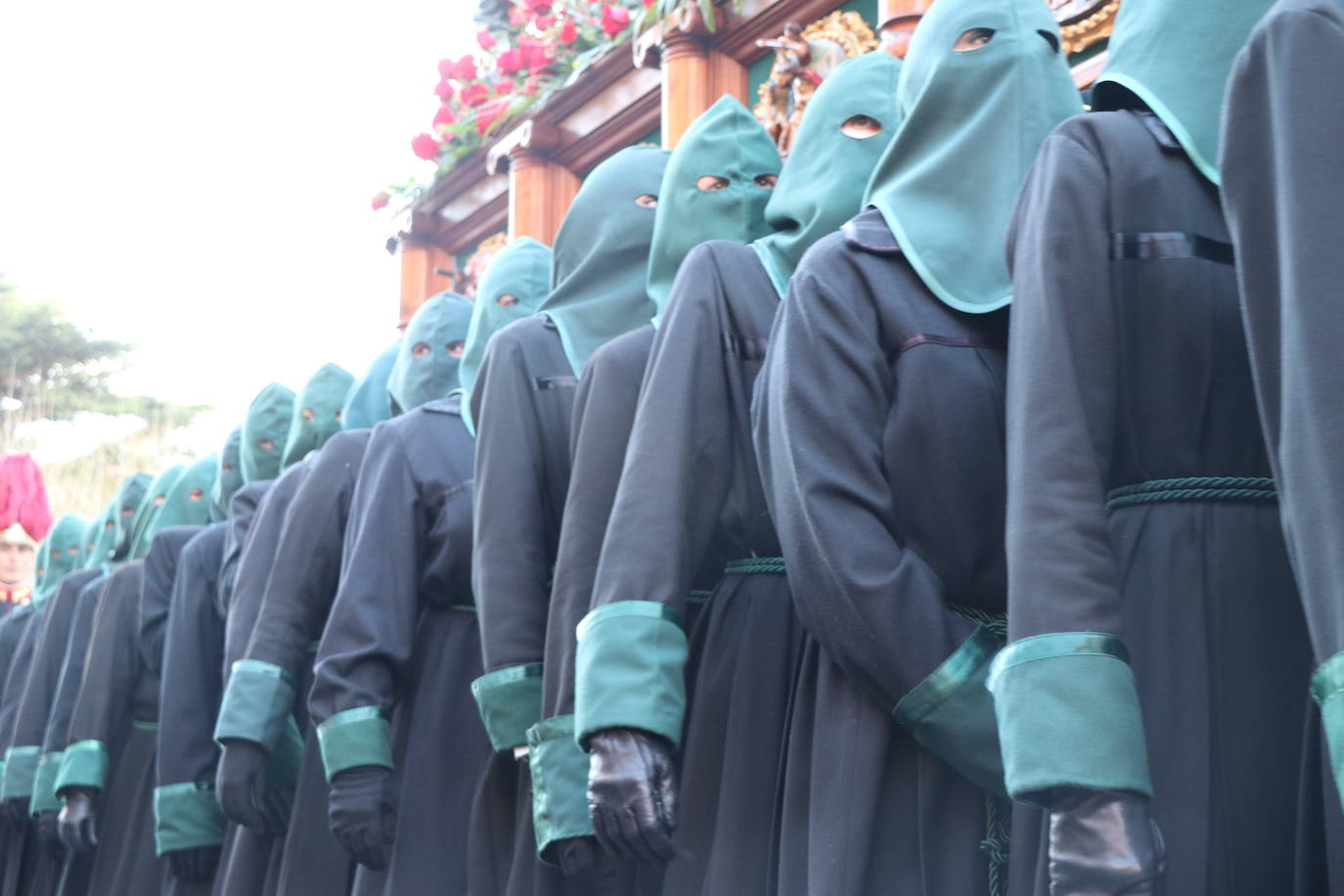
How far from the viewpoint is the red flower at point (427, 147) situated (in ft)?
23.5

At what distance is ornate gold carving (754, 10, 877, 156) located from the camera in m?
4.96

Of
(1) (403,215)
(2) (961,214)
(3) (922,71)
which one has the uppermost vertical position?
(1) (403,215)

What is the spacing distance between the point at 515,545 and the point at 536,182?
9.96 ft

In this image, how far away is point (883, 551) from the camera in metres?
2.50

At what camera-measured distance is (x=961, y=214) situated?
274 cm

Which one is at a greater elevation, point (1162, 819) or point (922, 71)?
point (922, 71)

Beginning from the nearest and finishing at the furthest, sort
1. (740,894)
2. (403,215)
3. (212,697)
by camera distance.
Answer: (740,894), (212,697), (403,215)

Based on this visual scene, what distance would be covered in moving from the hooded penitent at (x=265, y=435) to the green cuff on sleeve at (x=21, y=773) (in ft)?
5.07

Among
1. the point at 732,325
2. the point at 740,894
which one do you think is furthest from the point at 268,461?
the point at 740,894

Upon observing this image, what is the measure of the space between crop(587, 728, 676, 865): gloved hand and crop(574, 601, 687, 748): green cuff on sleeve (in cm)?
3

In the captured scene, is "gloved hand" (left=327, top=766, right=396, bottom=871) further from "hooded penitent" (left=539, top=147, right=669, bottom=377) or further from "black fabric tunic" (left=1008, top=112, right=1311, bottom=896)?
"black fabric tunic" (left=1008, top=112, right=1311, bottom=896)

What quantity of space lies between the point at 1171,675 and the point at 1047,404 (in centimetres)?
36

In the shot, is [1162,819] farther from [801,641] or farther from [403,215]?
[403,215]

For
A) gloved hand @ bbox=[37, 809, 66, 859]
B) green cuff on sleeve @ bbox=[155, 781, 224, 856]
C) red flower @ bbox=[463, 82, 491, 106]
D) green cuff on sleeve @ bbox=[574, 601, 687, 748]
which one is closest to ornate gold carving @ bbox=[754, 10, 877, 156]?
red flower @ bbox=[463, 82, 491, 106]
